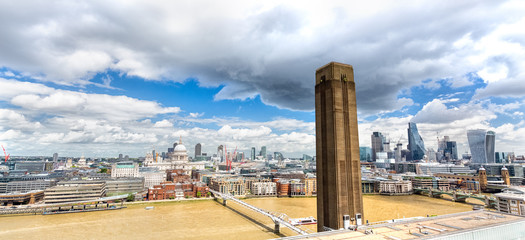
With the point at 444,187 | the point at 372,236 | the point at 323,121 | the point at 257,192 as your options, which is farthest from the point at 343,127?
the point at 444,187

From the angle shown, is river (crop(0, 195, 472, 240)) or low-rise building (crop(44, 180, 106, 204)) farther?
low-rise building (crop(44, 180, 106, 204))

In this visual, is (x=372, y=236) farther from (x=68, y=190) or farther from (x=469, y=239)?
(x=68, y=190)

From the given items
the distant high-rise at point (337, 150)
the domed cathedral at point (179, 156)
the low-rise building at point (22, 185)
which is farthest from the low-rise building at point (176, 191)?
the domed cathedral at point (179, 156)

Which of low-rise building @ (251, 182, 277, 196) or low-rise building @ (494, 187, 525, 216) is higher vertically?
low-rise building @ (494, 187, 525, 216)

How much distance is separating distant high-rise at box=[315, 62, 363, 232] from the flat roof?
652 centimetres

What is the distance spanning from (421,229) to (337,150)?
11.4 m

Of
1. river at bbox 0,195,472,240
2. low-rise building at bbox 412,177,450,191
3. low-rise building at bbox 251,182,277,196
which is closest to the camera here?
river at bbox 0,195,472,240

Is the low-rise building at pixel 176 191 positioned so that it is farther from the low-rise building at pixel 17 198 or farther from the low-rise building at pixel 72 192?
the low-rise building at pixel 17 198

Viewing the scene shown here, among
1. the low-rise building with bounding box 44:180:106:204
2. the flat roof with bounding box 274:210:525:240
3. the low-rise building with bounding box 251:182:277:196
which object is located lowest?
the low-rise building with bounding box 251:182:277:196

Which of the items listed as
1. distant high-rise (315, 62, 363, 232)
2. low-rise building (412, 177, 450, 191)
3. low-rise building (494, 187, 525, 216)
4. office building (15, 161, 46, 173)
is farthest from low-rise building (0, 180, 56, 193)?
low-rise building (412, 177, 450, 191)

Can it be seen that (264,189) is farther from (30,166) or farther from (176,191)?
(30,166)

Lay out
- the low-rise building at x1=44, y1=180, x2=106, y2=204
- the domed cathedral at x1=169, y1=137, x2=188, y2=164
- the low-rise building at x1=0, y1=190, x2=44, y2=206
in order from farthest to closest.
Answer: the domed cathedral at x1=169, y1=137, x2=188, y2=164 < the low-rise building at x1=0, y1=190, x2=44, y2=206 < the low-rise building at x1=44, y1=180, x2=106, y2=204

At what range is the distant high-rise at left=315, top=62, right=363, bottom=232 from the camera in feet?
100

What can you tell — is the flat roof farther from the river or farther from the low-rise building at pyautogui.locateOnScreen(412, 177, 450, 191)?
the low-rise building at pyautogui.locateOnScreen(412, 177, 450, 191)
